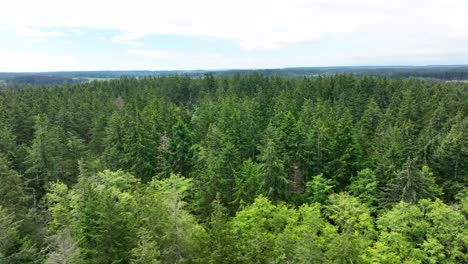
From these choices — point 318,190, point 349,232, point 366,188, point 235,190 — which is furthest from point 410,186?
point 235,190

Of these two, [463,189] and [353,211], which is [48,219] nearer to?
[353,211]

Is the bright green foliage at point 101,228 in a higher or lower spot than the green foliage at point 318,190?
higher

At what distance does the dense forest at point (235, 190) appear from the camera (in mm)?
19844

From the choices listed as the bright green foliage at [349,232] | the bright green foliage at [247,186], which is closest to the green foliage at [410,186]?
the bright green foliage at [349,232]

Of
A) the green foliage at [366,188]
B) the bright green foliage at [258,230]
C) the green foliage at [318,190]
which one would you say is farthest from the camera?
the green foliage at [318,190]

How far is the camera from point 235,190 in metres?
32.8

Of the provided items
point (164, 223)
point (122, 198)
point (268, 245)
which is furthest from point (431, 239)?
point (122, 198)

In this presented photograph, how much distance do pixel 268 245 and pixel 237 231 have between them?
544 centimetres

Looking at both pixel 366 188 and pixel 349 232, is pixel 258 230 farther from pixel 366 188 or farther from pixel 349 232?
pixel 366 188

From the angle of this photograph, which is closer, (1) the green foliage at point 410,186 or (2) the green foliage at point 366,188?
(1) the green foliage at point 410,186

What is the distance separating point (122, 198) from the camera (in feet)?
85.5

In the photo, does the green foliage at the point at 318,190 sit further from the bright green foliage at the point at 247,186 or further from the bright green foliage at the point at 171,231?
the bright green foliage at the point at 171,231

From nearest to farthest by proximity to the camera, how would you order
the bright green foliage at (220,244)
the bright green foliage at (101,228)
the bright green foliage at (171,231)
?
1. the bright green foliage at (220,244)
2. the bright green foliage at (171,231)
3. the bright green foliage at (101,228)

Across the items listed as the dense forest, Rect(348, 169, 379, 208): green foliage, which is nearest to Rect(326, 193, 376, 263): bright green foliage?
the dense forest
